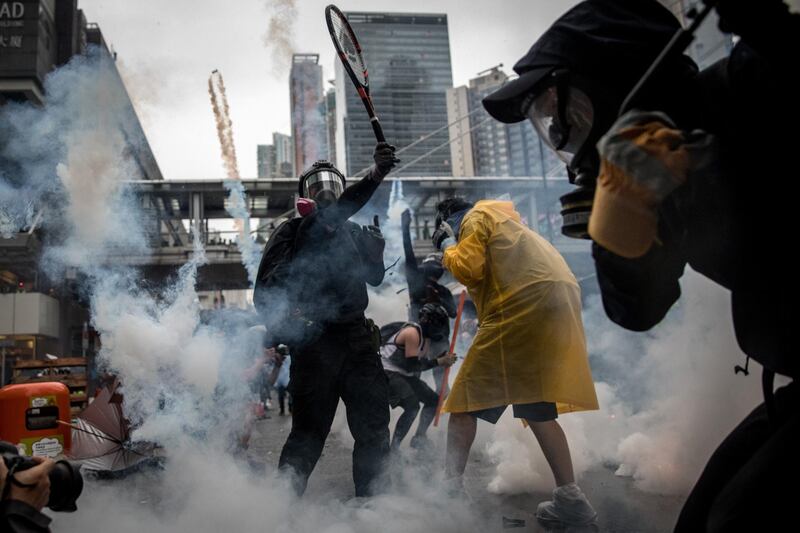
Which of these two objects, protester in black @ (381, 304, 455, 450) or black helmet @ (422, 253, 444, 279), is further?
black helmet @ (422, 253, 444, 279)

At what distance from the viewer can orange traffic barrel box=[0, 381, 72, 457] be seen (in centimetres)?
386

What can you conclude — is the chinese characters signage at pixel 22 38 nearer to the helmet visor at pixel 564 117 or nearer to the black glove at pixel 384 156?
the black glove at pixel 384 156

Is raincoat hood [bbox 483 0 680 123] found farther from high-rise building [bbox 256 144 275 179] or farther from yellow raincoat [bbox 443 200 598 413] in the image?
high-rise building [bbox 256 144 275 179]

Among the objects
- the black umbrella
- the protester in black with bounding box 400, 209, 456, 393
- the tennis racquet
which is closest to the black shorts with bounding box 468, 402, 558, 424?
the tennis racquet

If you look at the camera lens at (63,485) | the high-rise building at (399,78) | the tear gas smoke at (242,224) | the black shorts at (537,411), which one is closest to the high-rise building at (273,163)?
the tear gas smoke at (242,224)

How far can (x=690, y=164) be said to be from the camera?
1.09m

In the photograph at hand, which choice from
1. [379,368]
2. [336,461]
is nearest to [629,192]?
[379,368]

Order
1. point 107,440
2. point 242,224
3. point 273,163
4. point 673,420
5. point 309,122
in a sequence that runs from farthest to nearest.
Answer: point 273,163 → point 242,224 → point 309,122 → point 107,440 → point 673,420

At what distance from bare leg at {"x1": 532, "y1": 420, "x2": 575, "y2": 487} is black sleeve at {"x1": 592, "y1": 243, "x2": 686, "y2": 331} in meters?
1.89

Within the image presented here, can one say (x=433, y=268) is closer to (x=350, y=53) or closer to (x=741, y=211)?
(x=350, y=53)

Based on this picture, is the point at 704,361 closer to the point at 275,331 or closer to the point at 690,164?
the point at 275,331

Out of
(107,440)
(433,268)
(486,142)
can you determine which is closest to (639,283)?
(107,440)

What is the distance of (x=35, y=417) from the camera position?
3996mm

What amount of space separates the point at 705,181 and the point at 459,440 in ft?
8.24
